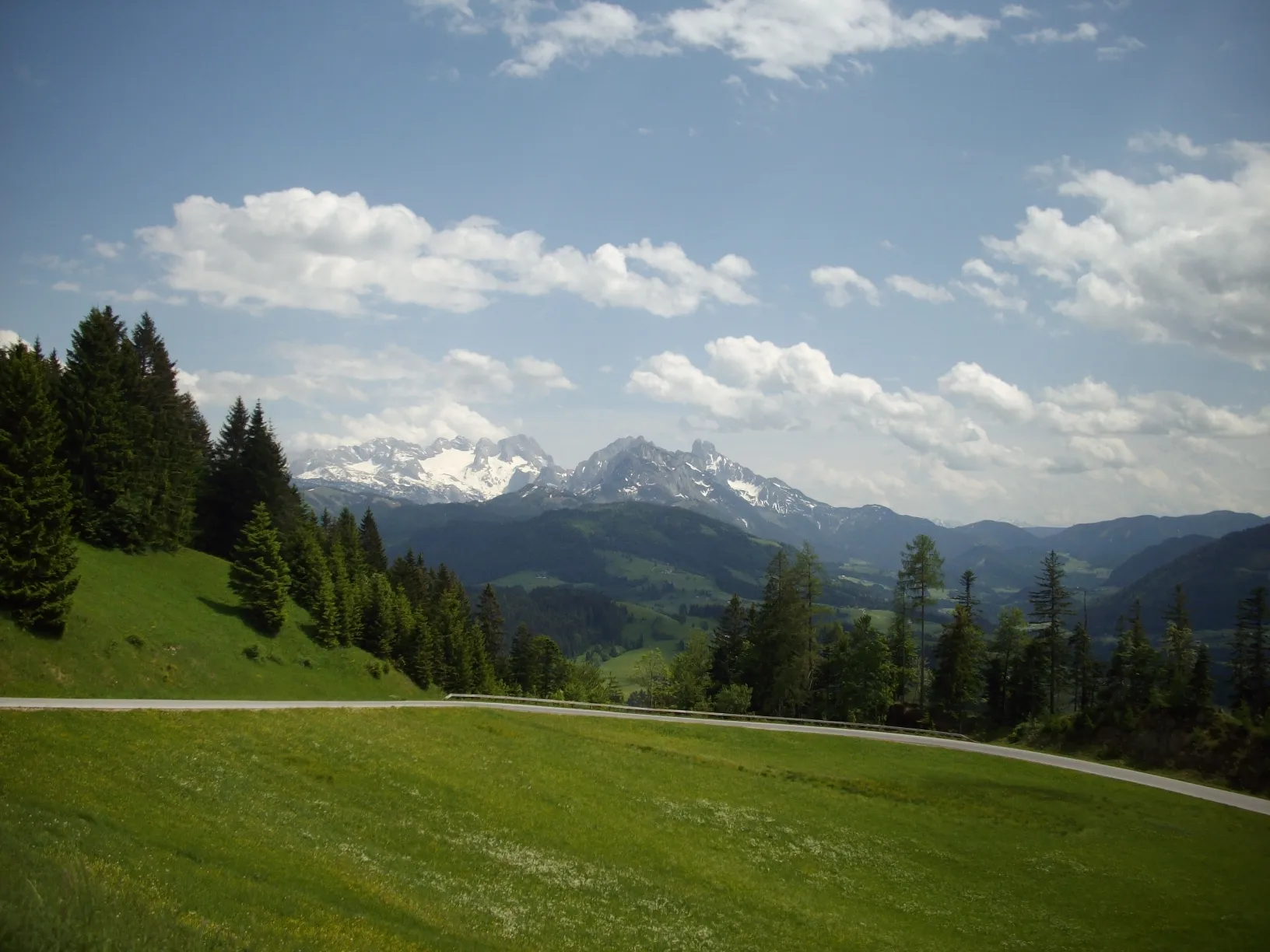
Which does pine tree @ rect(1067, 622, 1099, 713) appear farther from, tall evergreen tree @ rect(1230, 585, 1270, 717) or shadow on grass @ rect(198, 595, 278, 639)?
shadow on grass @ rect(198, 595, 278, 639)

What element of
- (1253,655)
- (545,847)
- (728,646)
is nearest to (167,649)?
(545,847)

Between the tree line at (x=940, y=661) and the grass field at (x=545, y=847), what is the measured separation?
31.5 meters

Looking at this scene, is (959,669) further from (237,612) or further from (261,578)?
(237,612)

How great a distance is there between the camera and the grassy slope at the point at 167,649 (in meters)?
41.4

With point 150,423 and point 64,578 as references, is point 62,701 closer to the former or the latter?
point 64,578

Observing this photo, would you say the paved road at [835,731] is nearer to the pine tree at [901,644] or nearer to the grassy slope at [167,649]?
the grassy slope at [167,649]


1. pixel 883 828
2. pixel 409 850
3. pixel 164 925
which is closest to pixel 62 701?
pixel 409 850

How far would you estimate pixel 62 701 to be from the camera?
30094mm

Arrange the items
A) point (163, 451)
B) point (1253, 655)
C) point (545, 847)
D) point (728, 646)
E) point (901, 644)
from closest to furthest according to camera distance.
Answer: point (545, 847) < point (163, 451) < point (1253, 655) < point (901, 644) < point (728, 646)

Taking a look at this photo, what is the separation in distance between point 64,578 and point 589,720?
3645 centimetres

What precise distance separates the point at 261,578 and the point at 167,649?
13364mm

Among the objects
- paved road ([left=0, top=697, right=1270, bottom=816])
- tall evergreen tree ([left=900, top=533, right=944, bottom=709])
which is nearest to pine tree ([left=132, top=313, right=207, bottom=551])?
paved road ([left=0, top=697, right=1270, bottom=816])

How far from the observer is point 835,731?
65812 millimetres

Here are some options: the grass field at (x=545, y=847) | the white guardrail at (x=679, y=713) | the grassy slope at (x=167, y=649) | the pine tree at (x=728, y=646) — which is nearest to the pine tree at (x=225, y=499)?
the grassy slope at (x=167, y=649)
